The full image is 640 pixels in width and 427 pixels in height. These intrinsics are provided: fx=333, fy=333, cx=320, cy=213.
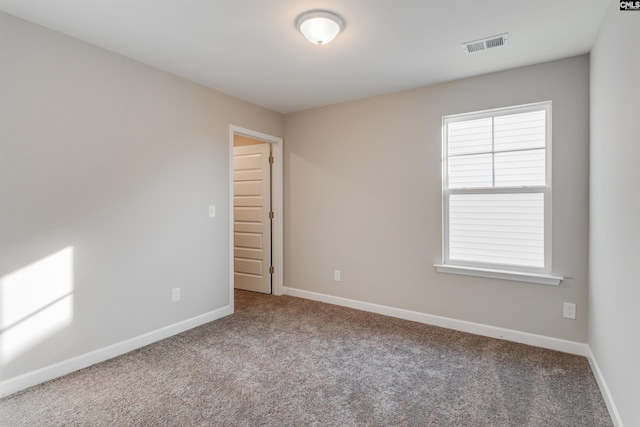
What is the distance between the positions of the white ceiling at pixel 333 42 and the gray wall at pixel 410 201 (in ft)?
0.89

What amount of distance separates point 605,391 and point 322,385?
5.97 feet

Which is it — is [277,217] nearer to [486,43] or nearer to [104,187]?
[104,187]

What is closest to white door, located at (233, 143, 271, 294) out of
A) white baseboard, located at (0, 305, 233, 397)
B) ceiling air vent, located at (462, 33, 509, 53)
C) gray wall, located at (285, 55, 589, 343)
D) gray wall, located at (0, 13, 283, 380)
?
gray wall, located at (285, 55, 589, 343)

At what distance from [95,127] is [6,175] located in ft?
2.26

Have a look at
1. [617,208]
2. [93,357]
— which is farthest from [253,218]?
[617,208]

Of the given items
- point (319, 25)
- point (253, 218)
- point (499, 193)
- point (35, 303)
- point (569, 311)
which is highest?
point (319, 25)

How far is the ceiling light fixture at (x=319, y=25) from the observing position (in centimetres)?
219

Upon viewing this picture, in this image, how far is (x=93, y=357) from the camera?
262cm

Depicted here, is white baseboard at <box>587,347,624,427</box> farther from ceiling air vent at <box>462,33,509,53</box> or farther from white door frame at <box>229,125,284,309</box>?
white door frame at <box>229,125,284,309</box>

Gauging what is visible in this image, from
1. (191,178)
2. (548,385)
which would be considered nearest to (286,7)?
(191,178)

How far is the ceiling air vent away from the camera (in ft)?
8.26

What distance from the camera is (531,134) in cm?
300

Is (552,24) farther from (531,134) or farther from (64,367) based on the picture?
(64,367)

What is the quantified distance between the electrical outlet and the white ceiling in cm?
210
